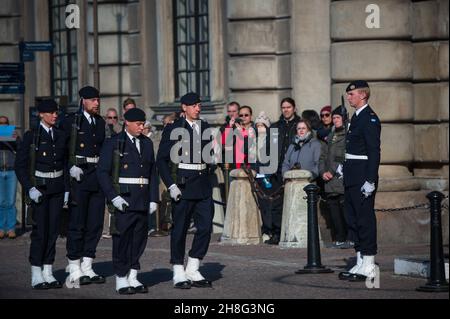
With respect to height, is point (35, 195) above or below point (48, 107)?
below

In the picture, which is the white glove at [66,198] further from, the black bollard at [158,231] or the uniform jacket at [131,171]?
the black bollard at [158,231]

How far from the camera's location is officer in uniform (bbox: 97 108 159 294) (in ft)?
51.6

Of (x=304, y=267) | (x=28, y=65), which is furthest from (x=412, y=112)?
(x=28, y=65)

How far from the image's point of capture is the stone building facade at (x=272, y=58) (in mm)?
21719

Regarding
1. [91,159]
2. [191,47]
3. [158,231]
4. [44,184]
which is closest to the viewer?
[44,184]

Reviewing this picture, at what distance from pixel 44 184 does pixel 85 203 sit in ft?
2.01

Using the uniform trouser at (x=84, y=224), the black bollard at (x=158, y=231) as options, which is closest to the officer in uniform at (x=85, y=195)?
the uniform trouser at (x=84, y=224)

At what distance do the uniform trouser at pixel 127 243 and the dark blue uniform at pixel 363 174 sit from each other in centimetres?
238

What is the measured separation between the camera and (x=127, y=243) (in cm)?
1577

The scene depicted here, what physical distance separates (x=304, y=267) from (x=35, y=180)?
326 centimetres

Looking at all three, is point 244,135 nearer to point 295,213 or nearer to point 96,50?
point 295,213

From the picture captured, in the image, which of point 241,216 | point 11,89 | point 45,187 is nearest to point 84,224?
point 45,187

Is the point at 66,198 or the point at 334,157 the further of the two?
the point at 334,157
